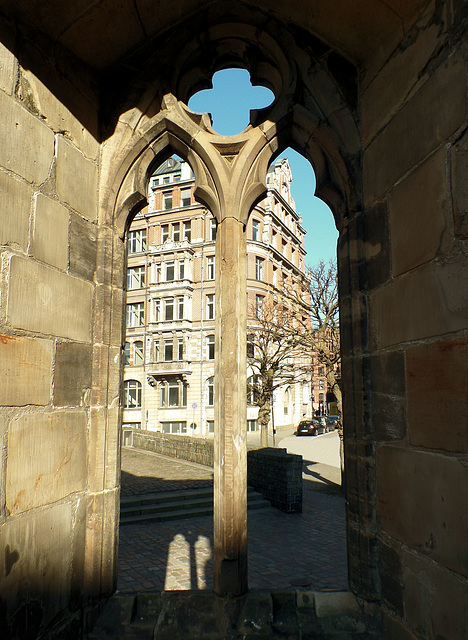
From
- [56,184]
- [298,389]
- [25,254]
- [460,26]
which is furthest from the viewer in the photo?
[298,389]

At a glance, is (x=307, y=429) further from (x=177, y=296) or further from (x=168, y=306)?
(x=168, y=306)

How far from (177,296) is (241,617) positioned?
28.0 metres

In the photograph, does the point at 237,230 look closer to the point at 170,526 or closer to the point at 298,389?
the point at 170,526

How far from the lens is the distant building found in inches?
1139

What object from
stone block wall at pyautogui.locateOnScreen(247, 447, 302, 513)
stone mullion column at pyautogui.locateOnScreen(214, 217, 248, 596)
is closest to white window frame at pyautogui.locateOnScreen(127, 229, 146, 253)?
stone block wall at pyautogui.locateOnScreen(247, 447, 302, 513)

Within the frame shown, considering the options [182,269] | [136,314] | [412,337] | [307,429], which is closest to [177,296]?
[182,269]

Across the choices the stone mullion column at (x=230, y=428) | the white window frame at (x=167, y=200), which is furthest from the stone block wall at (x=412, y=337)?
the white window frame at (x=167, y=200)

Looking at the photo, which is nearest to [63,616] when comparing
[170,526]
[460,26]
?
[460,26]

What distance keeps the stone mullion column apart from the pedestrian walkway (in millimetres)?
1365

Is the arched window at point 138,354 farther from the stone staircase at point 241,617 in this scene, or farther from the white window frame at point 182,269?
the stone staircase at point 241,617

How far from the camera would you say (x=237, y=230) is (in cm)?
276

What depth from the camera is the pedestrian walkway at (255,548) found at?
5.41 m

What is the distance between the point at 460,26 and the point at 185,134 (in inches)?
61.5

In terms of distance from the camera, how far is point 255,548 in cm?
688
